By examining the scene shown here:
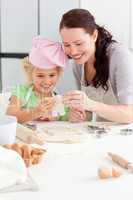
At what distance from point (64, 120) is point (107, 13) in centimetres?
178

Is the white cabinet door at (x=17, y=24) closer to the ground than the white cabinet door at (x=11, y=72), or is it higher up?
higher up

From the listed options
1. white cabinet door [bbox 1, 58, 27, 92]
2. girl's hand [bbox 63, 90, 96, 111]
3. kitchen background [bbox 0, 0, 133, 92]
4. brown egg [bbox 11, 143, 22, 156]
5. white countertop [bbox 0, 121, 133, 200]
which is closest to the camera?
white countertop [bbox 0, 121, 133, 200]

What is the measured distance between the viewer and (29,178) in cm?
121

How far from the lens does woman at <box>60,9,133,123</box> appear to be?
6.63 ft

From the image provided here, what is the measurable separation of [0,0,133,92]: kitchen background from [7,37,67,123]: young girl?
56.5 inches

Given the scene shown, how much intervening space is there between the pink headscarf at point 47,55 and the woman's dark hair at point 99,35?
0.11 metres

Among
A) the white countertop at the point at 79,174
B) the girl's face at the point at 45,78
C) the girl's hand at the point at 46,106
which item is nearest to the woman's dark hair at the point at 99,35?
the girl's face at the point at 45,78

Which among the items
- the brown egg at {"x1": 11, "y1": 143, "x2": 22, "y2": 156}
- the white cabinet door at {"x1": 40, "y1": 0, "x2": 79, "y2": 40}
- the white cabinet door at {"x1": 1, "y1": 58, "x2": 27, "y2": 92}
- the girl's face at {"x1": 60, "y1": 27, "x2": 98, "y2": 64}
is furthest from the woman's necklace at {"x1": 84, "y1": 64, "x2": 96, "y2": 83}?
the white cabinet door at {"x1": 1, "y1": 58, "x2": 27, "y2": 92}

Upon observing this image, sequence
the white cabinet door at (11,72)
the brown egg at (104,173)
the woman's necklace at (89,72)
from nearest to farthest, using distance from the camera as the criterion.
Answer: the brown egg at (104,173) → the woman's necklace at (89,72) → the white cabinet door at (11,72)

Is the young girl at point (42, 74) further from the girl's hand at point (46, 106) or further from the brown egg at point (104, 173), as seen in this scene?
the brown egg at point (104, 173)

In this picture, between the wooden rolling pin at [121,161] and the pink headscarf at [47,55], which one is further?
the pink headscarf at [47,55]

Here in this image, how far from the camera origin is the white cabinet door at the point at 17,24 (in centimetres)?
373

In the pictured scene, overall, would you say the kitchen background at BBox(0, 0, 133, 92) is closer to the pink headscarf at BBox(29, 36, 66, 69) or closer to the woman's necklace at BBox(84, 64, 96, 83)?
the woman's necklace at BBox(84, 64, 96, 83)

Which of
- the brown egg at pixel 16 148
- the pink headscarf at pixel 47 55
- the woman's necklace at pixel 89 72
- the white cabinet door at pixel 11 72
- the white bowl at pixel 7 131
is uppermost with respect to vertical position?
the pink headscarf at pixel 47 55
